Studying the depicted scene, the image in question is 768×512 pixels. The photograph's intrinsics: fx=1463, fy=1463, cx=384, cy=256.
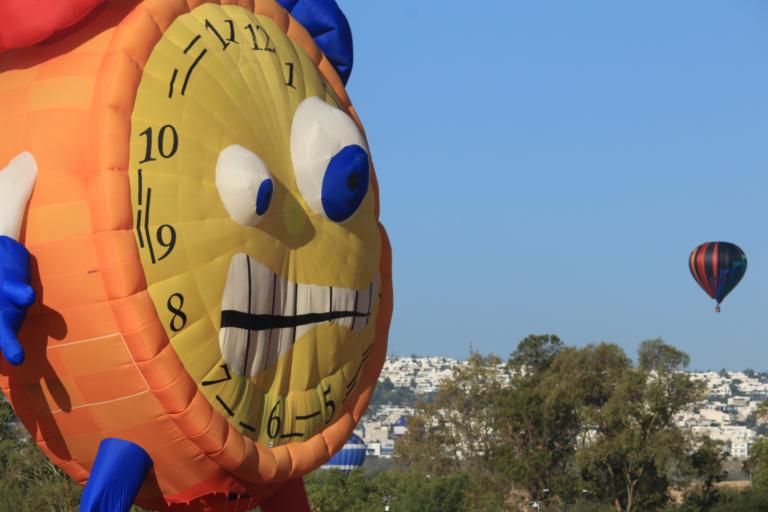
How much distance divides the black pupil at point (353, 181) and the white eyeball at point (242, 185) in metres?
1.23

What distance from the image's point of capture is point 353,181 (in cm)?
1309

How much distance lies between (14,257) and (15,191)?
1.93 feet

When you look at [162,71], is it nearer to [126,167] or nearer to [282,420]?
[126,167]

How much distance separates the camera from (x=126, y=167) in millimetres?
11008

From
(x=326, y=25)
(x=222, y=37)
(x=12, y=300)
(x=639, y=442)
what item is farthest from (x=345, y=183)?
(x=639, y=442)

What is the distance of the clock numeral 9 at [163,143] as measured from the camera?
36.8 feet

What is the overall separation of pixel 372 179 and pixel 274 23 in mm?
1965

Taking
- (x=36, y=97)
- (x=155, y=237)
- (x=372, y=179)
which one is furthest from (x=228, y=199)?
(x=372, y=179)

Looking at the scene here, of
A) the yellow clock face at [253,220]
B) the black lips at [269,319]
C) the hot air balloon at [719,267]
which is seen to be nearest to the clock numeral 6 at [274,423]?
the yellow clock face at [253,220]

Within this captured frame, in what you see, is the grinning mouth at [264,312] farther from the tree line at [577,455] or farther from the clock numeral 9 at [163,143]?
the tree line at [577,455]

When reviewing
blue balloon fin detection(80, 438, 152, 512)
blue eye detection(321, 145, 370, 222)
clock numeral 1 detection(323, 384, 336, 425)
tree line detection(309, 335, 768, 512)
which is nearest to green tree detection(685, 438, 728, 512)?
tree line detection(309, 335, 768, 512)

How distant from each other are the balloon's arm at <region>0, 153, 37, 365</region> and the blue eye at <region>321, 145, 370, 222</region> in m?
2.78

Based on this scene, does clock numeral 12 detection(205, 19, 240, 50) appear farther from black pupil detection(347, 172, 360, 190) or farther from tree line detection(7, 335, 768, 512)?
tree line detection(7, 335, 768, 512)

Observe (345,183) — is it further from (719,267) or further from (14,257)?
(719,267)
